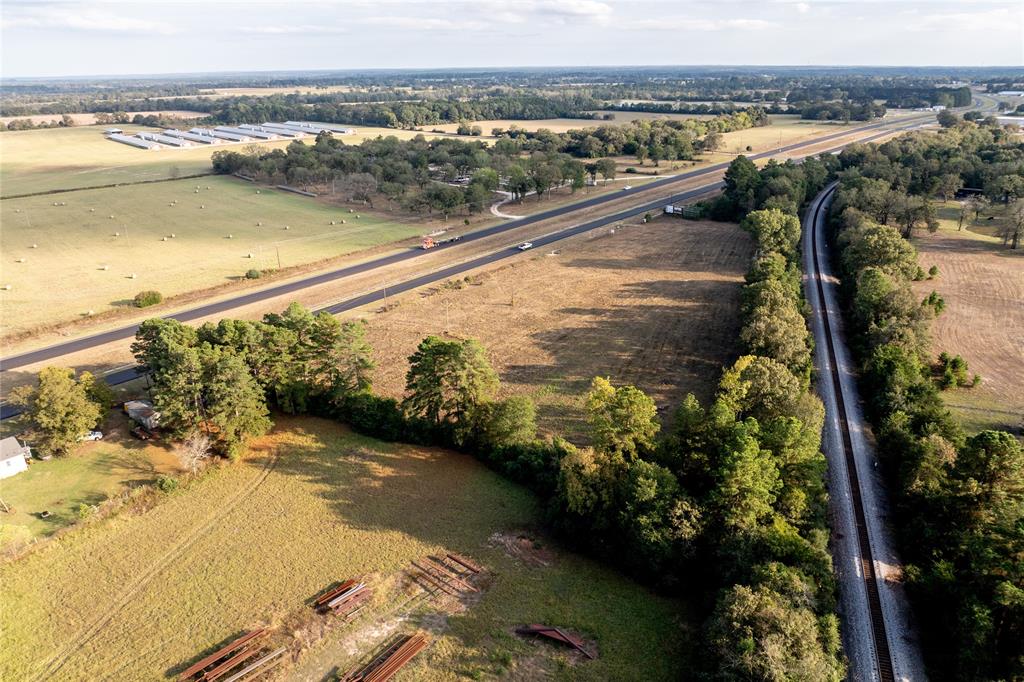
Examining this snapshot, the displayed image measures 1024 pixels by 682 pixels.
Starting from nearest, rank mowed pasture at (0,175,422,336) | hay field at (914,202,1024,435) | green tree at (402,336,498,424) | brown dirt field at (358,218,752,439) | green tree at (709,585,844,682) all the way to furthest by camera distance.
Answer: green tree at (709,585,844,682) < green tree at (402,336,498,424) < hay field at (914,202,1024,435) < brown dirt field at (358,218,752,439) < mowed pasture at (0,175,422,336)

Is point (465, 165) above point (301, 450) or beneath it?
above

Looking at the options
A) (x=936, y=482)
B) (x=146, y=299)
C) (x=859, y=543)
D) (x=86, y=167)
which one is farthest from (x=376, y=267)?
(x=86, y=167)

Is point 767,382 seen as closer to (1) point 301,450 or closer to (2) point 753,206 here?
(1) point 301,450

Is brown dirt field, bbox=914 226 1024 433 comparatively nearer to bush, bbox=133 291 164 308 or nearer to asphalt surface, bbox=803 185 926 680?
asphalt surface, bbox=803 185 926 680

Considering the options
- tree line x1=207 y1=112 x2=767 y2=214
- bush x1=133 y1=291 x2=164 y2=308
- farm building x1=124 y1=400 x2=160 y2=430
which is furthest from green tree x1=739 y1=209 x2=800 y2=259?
bush x1=133 y1=291 x2=164 y2=308

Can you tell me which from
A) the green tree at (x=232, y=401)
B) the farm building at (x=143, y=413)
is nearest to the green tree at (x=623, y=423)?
the green tree at (x=232, y=401)

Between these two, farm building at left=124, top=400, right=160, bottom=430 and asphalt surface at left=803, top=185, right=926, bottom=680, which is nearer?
asphalt surface at left=803, top=185, right=926, bottom=680

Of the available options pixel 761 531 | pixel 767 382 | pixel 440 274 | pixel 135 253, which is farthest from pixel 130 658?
pixel 135 253

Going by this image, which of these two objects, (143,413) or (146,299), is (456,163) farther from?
(143,413)
